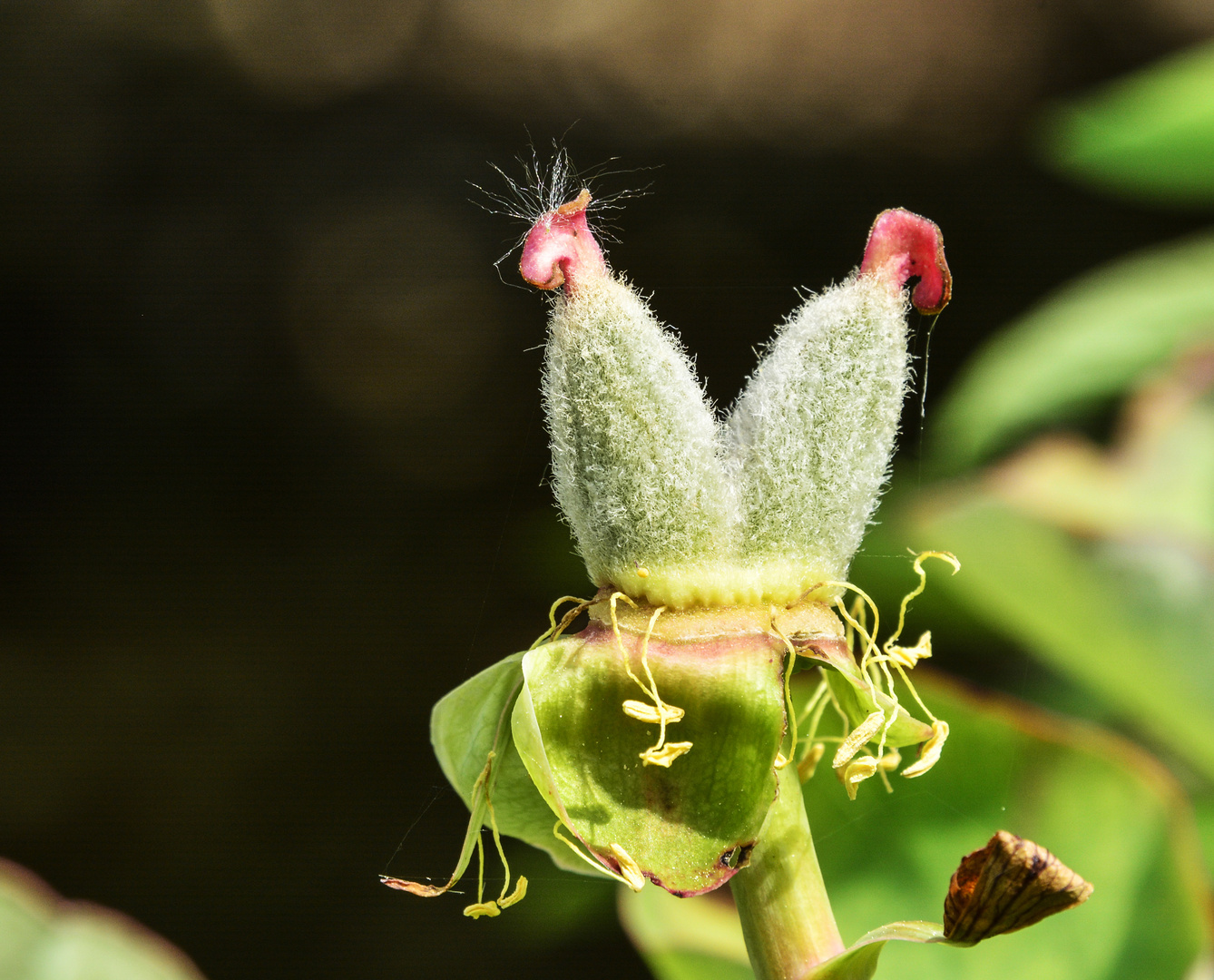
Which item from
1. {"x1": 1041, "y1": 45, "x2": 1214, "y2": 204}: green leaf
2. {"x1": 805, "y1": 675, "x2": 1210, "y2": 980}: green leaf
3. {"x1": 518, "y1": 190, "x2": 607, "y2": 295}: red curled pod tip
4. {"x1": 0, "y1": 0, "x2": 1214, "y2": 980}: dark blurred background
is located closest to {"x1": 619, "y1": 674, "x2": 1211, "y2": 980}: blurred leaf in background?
{"x1": 805, "y1": 675, "x2": 1210, "y2": 980}: green leaf

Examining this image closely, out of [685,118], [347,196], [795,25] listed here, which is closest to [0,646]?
[347,196]

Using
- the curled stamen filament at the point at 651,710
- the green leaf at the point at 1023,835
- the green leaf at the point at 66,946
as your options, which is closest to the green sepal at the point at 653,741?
the curled stamen filament at the point at 651,710

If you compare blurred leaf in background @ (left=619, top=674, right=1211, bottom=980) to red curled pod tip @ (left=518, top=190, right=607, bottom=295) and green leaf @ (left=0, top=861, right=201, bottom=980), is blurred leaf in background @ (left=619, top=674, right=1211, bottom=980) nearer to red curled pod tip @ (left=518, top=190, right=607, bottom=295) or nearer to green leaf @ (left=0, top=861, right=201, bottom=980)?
green leaf @ (left=0, top=861, right=201, bottom=980)

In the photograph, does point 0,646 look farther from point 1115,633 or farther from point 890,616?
point 1115,633

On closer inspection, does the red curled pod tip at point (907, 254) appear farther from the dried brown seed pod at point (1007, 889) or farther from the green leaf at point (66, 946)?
the green leaf at point (66, 946)

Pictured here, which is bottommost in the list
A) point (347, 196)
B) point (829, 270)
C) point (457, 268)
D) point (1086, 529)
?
point (1086, 529)

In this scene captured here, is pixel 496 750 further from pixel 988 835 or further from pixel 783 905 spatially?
pixel 988 835

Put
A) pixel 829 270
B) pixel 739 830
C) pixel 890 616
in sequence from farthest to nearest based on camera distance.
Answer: pixel 829 270
pixel 890 616
pixel 739 830

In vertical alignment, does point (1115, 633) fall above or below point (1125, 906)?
above
